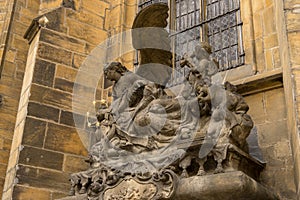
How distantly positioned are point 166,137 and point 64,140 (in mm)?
1974

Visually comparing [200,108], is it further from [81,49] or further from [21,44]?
[21,44]

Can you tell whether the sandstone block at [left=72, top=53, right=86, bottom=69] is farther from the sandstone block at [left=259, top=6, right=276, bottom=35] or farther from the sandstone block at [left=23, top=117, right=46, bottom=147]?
the sandstone block at [left=259, top=6, right=276, bottom=35]

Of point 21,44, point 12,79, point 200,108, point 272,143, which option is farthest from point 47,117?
point 272,143

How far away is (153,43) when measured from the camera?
5727 mm

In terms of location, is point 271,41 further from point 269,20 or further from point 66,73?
point 66,73

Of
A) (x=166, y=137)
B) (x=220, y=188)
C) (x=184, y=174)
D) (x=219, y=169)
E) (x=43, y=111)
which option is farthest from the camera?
(x=43, y=111)

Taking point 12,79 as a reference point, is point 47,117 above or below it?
below

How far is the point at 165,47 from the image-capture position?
580 centimetres

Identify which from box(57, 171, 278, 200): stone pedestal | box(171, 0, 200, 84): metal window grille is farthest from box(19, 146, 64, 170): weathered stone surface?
box(57, 171, 278, 200): stone pedestal

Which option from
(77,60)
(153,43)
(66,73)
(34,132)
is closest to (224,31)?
(153,43)

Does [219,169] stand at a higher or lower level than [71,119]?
lower

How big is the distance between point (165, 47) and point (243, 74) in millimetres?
966

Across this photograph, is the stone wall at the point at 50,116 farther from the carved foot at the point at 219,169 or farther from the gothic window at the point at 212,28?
the carved foot at the point at 219,169

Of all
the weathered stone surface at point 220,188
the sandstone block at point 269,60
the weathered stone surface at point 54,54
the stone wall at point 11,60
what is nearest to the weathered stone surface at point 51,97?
the weathered stone surface at point 54,54
